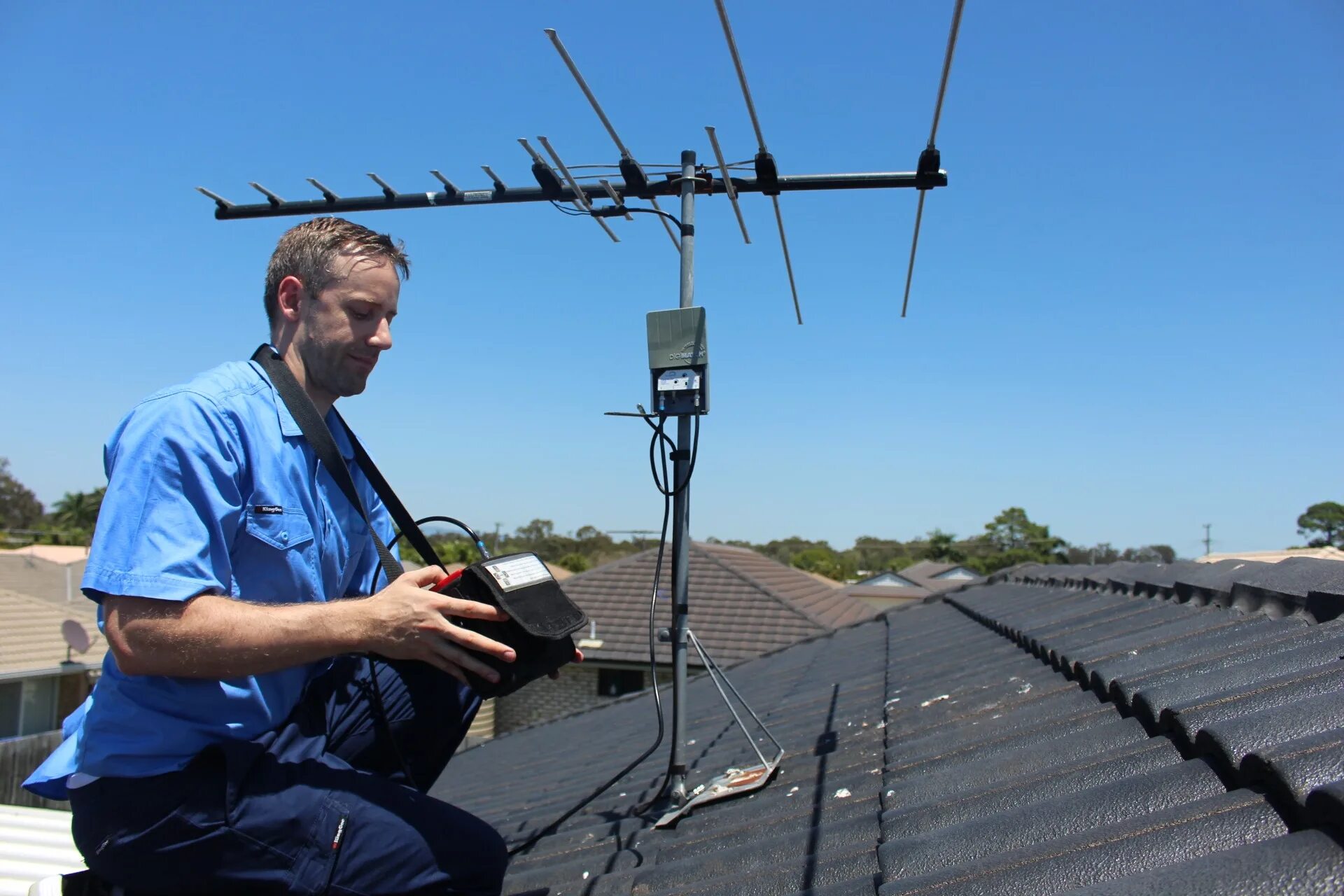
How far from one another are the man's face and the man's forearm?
23.7 inches

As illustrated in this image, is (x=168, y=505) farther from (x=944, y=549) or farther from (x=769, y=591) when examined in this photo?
(x=944, y=549)

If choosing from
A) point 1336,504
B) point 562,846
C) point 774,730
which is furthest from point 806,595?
point 1336,504

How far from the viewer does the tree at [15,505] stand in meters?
56.5

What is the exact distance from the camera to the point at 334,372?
2.18 m

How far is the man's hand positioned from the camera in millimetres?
1831

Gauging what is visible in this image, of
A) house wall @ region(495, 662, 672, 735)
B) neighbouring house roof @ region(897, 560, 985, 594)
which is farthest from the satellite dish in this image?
neighbouring house roof @ region(897, 560, 985, 594)

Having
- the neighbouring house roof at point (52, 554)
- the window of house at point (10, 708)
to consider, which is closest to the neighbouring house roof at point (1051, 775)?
the window of house at point (10, 708)

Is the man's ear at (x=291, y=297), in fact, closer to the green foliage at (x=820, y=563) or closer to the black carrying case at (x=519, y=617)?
the black carrying case at (x=519, y=617)

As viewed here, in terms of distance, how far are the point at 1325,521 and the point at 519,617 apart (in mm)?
56197

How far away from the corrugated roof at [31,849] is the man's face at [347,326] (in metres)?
2.08

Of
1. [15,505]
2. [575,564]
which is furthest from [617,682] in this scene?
[15,505]

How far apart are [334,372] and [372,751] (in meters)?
0.91

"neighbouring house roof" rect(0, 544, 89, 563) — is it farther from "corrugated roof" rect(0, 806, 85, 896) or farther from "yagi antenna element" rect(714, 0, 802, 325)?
"yagi antenna element" rect(714, 0, 802, 325)

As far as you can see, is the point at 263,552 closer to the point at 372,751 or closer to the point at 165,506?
the point at 165,506
